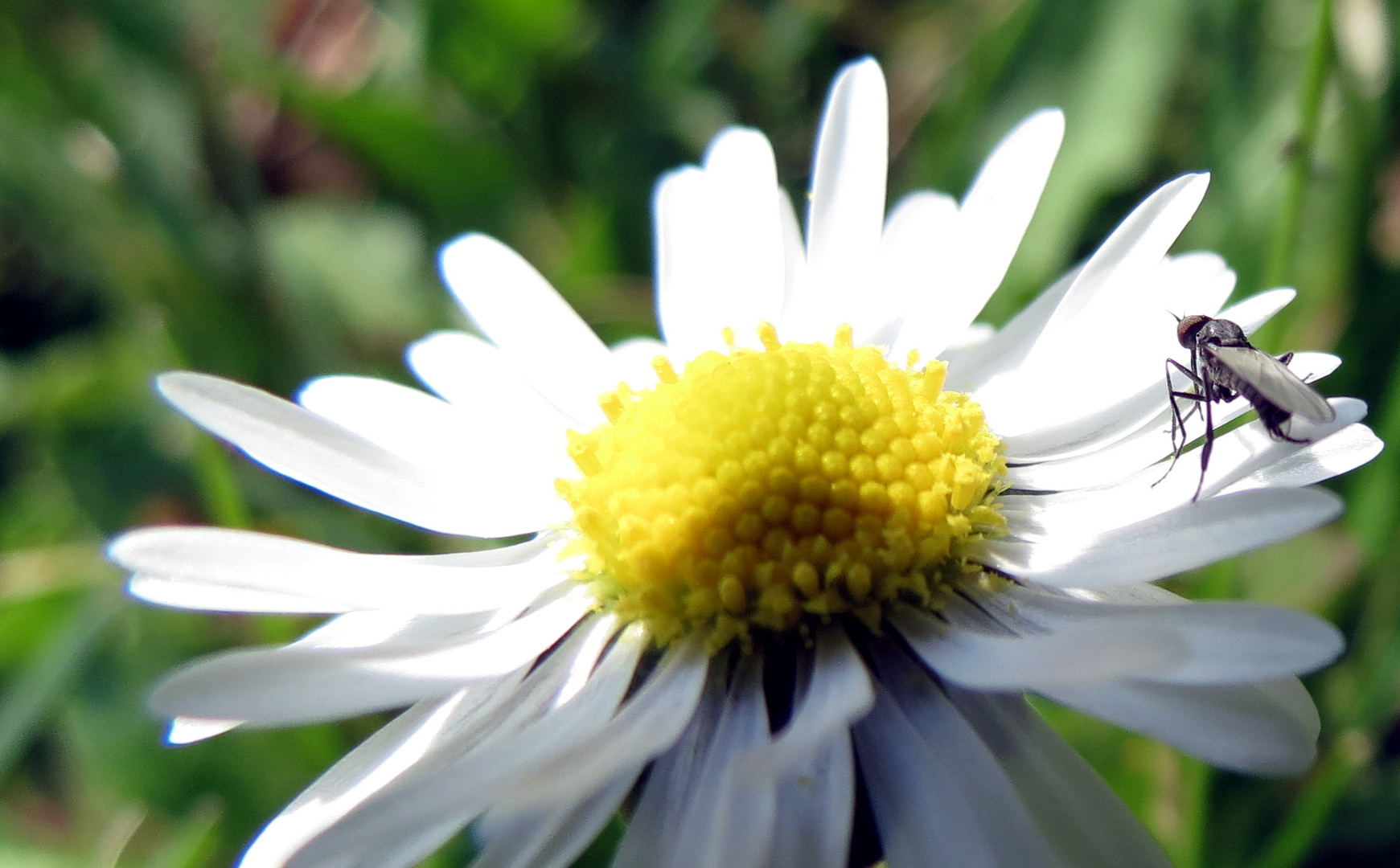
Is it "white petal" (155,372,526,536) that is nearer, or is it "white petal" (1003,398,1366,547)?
"white petal" (1003,398,1366,547)

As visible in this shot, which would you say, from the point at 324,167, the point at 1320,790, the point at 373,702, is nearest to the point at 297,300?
the point at 324,167

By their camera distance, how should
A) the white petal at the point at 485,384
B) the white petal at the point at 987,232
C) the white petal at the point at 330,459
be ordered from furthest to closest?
the white petal at the point at 485,384, the white petal at the point at 987,232, the white petal at the point at 330,459

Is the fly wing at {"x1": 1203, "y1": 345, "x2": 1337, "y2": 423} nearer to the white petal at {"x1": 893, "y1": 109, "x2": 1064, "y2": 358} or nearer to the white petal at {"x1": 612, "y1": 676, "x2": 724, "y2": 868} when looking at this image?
the white petal at {"x1": 893, "y1": 109, "x2": 1064, "y2": 358}

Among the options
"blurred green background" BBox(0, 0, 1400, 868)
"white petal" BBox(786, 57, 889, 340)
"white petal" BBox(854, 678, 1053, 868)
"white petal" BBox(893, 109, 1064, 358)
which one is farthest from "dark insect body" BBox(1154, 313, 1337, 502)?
→ "white petal" BBox(786, 57, 889, 340)

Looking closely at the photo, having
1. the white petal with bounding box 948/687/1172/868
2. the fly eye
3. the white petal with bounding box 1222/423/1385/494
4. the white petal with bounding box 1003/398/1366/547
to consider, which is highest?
the fly eye

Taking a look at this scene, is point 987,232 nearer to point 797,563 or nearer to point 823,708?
point 797,563

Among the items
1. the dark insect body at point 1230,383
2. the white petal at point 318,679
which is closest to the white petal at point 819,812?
the white petal at point 318,679

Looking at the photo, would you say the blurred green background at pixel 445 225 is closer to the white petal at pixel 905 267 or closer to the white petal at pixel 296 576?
the white petal at pixel 905 267
